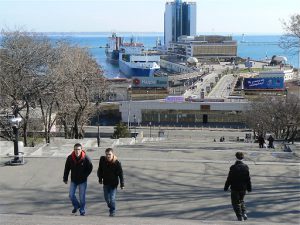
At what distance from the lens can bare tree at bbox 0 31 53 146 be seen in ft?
57.2

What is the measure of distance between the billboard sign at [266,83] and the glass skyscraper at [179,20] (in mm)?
108922

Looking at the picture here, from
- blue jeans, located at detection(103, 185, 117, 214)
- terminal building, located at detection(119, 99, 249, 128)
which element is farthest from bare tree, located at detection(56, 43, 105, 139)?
terminal building, located at detection(119, 99, 249, 128)

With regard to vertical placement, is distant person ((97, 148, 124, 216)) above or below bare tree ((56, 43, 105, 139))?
below

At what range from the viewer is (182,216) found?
6957 mm

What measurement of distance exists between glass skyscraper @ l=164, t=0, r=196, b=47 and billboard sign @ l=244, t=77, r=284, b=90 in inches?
4288

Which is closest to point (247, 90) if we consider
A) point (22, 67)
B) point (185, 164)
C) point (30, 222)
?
point (22, 67)

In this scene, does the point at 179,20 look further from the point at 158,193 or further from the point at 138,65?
the point at 158,193

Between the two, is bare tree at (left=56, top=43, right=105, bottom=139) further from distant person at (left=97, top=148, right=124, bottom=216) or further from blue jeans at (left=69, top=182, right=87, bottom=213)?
distant person at (left=97, top=148, right=124, bottom=216)

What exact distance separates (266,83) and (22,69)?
52.3m

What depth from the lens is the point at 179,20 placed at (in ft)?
577

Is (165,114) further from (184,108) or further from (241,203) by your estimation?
(241,203)

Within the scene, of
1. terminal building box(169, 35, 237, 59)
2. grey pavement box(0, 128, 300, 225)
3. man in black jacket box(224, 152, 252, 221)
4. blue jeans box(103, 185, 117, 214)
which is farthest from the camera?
terminal building box(169, 35, 237, 59)

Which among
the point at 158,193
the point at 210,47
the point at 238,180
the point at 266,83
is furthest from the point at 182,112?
the point at 210,47

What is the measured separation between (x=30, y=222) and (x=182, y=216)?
2.44 metres
